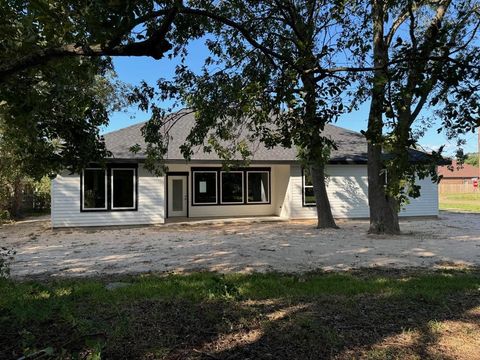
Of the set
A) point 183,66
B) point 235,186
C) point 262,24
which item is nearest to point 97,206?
point 235,186

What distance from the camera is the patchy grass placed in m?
3.71

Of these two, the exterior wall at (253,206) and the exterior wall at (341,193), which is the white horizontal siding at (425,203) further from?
the exterior wall at (253,206)

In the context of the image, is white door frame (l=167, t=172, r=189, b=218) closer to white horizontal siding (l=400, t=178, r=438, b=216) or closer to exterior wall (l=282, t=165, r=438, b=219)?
exterior wall (l=282, t=165, r=438, b=219)

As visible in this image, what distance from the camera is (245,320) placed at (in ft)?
14.7

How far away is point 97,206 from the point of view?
1694 cm

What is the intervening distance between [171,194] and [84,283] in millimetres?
14062

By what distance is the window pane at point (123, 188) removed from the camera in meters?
17.2

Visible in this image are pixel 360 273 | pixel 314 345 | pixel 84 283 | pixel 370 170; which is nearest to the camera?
pixel 314 345

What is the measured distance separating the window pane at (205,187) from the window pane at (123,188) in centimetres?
389

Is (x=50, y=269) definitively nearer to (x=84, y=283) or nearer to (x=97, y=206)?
(x=84, y=283)

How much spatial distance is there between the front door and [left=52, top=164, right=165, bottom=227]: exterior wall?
2614 millimetres

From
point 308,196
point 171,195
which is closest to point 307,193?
point 308,196

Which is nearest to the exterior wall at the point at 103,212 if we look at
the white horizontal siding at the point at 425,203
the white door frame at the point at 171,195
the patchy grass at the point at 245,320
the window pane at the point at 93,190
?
the window pane at the point at 93,190

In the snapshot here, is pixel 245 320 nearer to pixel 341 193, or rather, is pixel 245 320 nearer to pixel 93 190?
pixel 93 190
